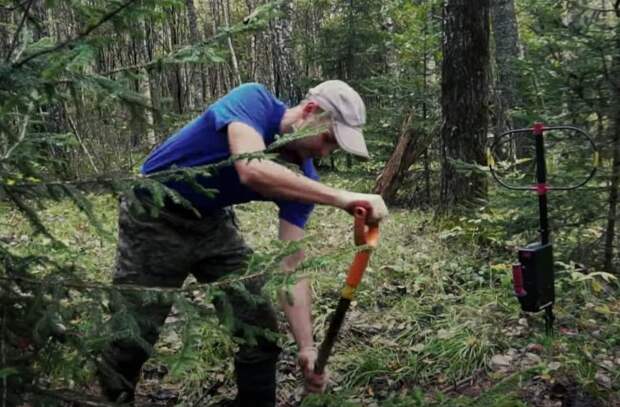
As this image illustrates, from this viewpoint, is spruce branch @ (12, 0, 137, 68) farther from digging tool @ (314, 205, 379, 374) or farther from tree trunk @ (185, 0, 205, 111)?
tree trunk @ (185, 0, 205, 111)

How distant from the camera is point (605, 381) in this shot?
328 centimetres

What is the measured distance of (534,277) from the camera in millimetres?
3461

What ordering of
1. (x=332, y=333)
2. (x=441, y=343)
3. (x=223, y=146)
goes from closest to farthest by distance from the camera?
1. (x=332, y=333)
2. (x=223, y=146)
3. (x=441, y=343)

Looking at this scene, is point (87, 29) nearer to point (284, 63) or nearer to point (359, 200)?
point (359, 200)

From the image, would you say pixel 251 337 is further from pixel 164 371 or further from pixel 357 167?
pixel 357 167

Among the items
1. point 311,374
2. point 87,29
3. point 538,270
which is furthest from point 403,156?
point 87,29

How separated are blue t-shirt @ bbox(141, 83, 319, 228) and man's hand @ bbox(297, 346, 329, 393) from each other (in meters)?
0.60

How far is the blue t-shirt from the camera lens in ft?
9.11

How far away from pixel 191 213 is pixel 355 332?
67.4 inches

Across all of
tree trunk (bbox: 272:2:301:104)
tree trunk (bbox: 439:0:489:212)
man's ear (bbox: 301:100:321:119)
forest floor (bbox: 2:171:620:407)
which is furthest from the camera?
tree trunk (bbox: 272:2:301:104)

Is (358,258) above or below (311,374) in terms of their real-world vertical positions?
above

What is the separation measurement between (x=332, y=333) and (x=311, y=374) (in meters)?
0.36

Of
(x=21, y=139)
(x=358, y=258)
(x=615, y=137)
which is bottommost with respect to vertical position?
(x=358, y=258)

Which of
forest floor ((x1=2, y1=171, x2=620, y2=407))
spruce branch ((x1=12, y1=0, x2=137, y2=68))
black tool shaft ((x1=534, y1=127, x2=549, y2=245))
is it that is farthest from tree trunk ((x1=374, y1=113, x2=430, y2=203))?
spruce branch ((x1=12, y1=0, x2=137, y2=68))
